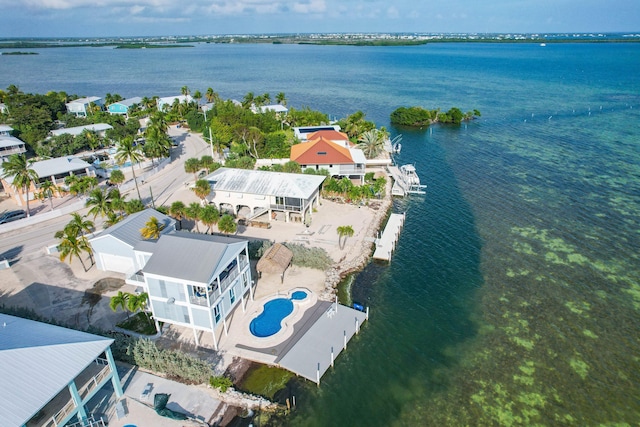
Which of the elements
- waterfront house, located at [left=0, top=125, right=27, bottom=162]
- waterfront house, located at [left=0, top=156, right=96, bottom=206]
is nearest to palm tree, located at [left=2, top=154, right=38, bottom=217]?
waterfront house, located at [left=0, top=156, right=96, bottom=206]

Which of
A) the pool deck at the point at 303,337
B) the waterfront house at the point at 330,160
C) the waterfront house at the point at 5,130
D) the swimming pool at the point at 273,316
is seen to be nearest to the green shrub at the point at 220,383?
the pool deck at the point at 303,337

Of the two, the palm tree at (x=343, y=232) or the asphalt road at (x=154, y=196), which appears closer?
the asphalt road at (x=154, y=196)

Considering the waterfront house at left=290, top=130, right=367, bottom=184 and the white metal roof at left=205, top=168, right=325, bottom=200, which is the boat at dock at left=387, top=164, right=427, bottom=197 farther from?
the white metal roof at left=205, top=168, right=325, bottom=200

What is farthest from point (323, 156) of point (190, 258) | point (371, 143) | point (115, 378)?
point (115, 378)

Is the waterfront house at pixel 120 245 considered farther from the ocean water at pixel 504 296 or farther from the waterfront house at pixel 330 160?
the waterfront house at pixel 330 160

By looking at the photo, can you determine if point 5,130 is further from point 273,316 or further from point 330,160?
point 273,316
